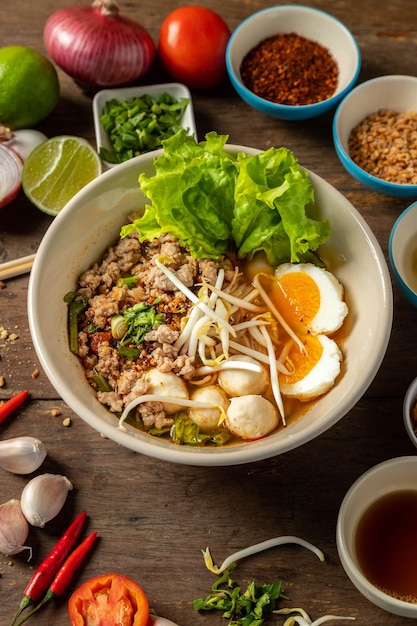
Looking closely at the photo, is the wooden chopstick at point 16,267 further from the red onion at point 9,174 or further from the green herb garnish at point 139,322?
the green herb garnish at point 139,322

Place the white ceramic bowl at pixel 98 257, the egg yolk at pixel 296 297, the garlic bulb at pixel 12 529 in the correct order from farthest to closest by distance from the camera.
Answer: the egg yolk at pixel 296 297, the garlic bulb at pixel 12 529, the white ceramic bowl at pixel 98 257

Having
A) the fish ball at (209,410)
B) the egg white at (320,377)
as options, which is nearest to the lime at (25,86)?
the fish ball at (209,410)

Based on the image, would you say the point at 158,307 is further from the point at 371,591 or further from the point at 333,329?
the point at 371,591

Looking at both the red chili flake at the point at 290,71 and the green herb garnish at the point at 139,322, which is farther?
the red chili flake at the point at 290,71

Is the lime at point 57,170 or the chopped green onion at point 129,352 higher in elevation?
the lime at point 57,170

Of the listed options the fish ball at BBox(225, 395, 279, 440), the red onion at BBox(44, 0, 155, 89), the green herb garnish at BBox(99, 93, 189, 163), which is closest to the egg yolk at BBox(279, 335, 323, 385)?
the fish ball at BBox(225, 395, 279, 440)

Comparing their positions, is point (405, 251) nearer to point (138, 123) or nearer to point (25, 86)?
point (138, 123)

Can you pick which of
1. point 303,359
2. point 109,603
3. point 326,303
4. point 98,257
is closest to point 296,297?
point 326,303
